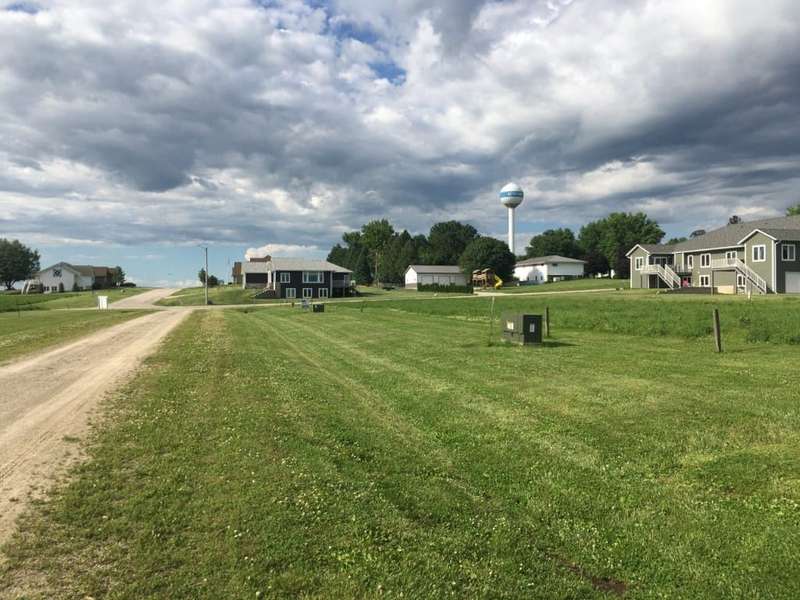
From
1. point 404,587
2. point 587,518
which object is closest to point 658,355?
point 587,518

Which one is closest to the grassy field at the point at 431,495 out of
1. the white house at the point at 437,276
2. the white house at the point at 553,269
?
the white house at the point at 437,276

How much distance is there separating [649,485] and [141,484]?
20.2 feet

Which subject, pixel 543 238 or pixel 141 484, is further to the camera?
pixel 543 238

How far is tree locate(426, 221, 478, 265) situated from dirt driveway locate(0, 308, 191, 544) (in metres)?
115

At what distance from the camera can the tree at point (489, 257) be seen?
103625 millimetres

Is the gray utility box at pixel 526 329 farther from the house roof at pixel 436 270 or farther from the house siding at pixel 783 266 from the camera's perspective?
the house roof at pixel 436 270

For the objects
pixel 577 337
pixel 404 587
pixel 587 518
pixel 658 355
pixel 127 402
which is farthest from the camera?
pixel 577 337

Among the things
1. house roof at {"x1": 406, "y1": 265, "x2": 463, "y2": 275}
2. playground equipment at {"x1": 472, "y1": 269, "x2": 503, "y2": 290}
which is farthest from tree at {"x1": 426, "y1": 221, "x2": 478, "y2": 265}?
playground equipment at {"x1": 472, "y1": 269, "x2": 503, "y2": 290}

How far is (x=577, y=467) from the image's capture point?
6898mm

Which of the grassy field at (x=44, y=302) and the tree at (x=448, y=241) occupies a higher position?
the tree at (x=448, y=241)

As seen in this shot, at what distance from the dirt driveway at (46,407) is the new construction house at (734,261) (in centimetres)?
5646

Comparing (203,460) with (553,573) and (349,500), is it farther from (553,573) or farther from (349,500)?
(553,573)

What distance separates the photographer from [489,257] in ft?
339

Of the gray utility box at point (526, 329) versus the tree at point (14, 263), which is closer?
the gray utility box at point (526, 329)
